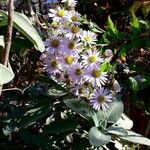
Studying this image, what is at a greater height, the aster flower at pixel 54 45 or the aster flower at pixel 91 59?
the aster flower at pixel 54 45

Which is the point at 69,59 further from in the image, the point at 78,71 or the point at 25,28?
the point at 25,28

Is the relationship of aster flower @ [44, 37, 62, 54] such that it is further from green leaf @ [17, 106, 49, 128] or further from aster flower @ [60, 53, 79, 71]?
green leaf @ [17, 106, 49, 128]

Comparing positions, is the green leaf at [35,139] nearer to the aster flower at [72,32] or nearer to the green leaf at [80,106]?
the green leaf at [80,106]

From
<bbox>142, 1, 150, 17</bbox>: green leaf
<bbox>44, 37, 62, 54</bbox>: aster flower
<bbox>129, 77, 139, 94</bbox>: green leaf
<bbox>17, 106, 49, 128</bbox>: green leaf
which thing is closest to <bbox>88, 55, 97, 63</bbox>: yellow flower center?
<bbox>44, 37, 62, 54</bbox>: aster flower

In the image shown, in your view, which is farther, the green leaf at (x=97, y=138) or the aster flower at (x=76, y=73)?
the aster flower at (x=76, y=73)

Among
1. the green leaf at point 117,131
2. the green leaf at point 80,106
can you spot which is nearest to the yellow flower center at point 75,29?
the green leaf at point 80,106

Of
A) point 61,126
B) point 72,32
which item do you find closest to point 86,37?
point 72,32

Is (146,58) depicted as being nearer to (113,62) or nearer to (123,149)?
(113,62)

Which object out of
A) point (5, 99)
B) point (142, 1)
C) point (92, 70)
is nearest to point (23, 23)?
point (92, 70)
